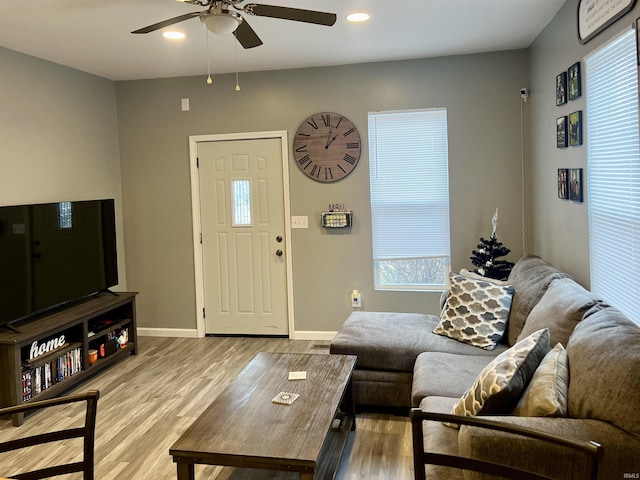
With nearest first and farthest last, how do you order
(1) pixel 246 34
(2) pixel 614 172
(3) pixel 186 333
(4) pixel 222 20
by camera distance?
(4) pixel 222 20, (2) pixel 614 172, (1) pixel 246 34, (3) pixel 186 333

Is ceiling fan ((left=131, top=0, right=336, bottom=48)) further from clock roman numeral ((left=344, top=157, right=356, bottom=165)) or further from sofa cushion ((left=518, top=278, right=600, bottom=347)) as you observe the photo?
clock roman numeral ((left=344, top=157, right=356, bottom=165))

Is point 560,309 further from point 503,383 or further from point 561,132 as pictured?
point 561,132

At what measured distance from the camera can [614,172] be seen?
2.63 metres

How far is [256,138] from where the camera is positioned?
4945 millimetres

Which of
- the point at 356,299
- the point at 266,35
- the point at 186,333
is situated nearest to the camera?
the point at 266,35

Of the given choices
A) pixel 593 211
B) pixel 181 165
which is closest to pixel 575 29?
pixel 593 211

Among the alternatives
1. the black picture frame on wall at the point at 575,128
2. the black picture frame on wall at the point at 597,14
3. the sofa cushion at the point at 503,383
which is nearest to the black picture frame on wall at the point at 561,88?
the black picture frame on wall at the point at 575,128

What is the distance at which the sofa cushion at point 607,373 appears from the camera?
5.47 ft

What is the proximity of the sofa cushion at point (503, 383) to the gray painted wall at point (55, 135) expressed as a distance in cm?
353

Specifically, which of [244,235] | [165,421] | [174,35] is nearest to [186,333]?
[244,235]

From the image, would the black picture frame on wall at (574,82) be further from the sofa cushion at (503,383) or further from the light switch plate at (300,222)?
the light switch plate at (300,222)

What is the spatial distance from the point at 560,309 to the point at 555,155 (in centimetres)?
158

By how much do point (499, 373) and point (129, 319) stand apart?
3.57 meters

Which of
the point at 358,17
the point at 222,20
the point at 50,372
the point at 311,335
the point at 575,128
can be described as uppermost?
the point at 358,17
